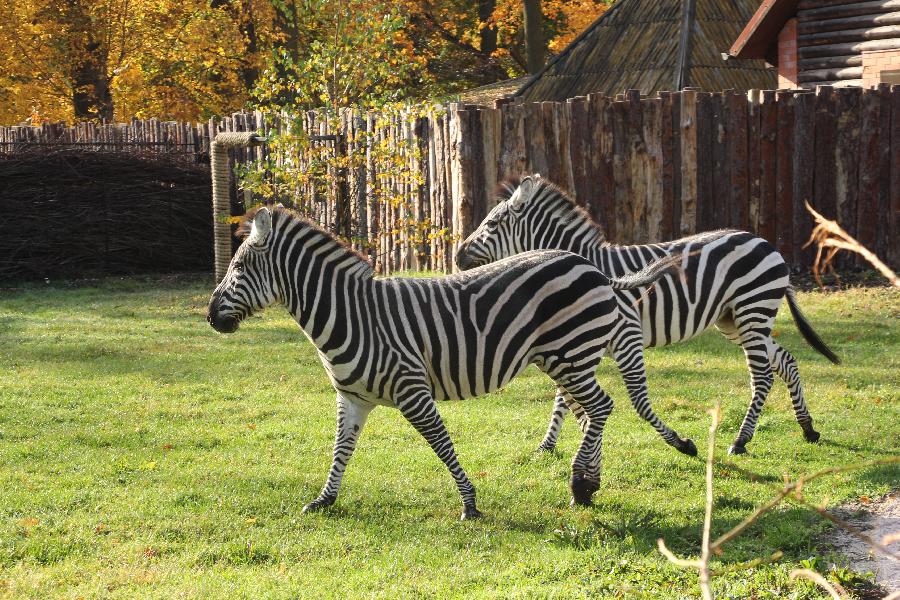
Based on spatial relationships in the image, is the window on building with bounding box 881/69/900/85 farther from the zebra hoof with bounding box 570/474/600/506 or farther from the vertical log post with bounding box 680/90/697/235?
the zebra hoof with bounding box 570/474/600/506

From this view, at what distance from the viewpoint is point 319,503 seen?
638 centimetres

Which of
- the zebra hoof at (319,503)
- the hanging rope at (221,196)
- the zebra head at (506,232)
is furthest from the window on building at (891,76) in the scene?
Result: the zebra hoof at (319,503)

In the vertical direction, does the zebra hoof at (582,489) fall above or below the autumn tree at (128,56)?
below

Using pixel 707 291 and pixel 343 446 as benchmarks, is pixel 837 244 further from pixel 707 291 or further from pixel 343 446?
pixel 707 291

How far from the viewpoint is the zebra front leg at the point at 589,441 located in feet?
20.6

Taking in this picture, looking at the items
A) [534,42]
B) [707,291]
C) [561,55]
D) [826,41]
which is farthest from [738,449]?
[534,42]

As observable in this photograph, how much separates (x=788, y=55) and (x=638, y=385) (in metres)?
13.6

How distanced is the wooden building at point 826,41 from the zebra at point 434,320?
12626mm

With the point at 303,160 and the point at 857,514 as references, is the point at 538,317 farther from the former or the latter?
the point at 303,160

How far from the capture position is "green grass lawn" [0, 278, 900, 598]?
522cm

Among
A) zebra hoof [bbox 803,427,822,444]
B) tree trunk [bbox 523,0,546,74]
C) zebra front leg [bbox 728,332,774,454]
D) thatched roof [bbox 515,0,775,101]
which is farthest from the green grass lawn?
tree trunk [bbox 523,0,546,74]

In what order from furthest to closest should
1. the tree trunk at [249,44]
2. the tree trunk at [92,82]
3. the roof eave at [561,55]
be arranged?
the tree trunk at [249,44], the tree trunk at [92,82], the roof eave at [561,55]

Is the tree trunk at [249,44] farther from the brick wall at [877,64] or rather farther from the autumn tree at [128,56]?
the brick wall at [877,64]

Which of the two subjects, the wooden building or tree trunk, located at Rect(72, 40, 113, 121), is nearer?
the wooden building
